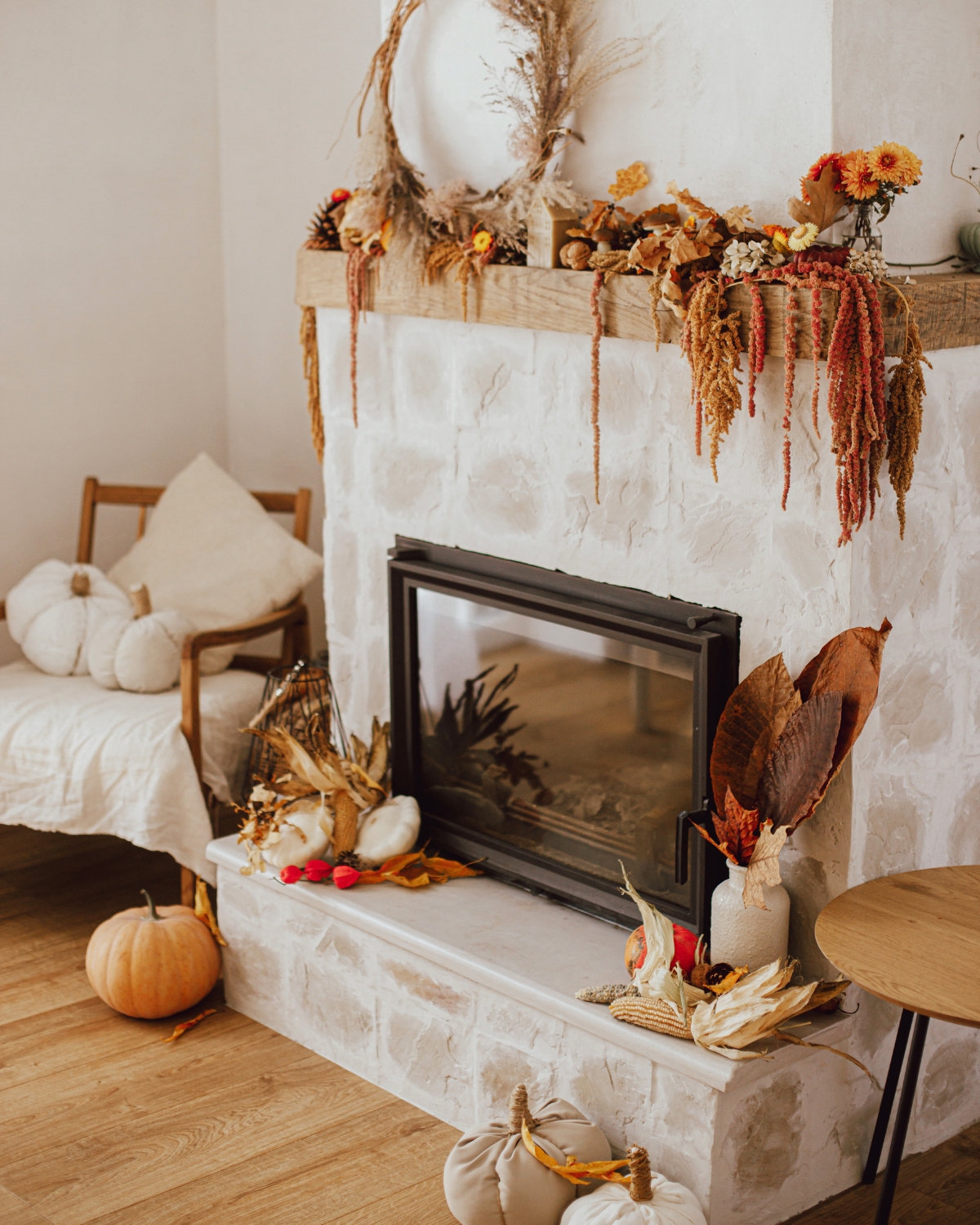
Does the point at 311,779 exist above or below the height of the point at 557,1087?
above

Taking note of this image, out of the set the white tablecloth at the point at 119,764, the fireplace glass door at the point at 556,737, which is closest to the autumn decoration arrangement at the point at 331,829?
the fireplace glass door at the point at 556,737

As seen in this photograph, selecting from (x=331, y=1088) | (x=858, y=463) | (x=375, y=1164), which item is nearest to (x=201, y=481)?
(x=331, y=1088)

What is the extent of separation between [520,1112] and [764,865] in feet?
1.68

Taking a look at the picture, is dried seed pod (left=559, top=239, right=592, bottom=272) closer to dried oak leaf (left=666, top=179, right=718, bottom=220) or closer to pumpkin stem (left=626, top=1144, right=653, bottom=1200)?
dried oak leaf (left=666, top=179, right=718, bottom=220)

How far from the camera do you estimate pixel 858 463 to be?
196 cm

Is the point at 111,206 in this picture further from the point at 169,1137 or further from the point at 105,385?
the point at 169,1137

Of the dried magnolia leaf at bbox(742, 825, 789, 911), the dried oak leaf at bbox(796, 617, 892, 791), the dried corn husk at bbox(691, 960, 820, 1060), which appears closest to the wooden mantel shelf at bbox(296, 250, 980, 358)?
the dried oak leaf at bbox(796, 617, 892, 791)

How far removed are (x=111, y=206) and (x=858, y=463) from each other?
8.43ft

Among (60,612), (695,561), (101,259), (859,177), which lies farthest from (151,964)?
(101,259)

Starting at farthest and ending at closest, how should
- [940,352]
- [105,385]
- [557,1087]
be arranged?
1. [105,385]
2. [557,1087]
3. [940,352]

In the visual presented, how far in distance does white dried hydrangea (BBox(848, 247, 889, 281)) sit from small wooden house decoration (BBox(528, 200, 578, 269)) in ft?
1.80

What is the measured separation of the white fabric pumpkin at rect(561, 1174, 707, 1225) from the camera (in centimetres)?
194

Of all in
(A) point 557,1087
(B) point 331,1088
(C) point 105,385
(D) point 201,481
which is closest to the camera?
(A) point 557,1087

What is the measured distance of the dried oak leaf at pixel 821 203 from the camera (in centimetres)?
197
